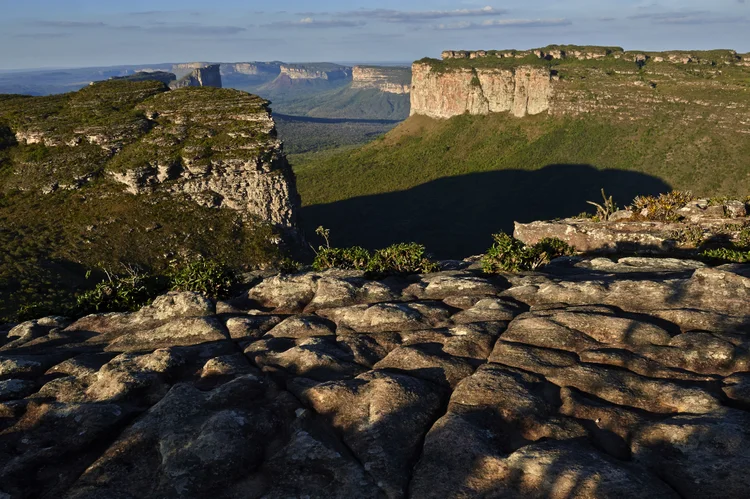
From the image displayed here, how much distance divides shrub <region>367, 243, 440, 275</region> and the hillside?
45914 mm

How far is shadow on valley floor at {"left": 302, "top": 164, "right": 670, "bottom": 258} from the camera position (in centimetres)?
12694

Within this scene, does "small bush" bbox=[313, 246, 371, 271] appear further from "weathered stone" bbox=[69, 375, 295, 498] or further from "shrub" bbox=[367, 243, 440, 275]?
"weathered stone" bbox=[69, 375, 295, 498]

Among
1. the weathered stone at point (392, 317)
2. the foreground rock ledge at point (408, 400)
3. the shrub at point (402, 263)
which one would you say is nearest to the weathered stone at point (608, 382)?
the foreground rock ledge at point (408, 400)

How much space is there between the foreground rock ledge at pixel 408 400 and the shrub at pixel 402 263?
307 inches

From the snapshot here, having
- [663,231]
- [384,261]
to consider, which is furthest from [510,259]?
[663,231]

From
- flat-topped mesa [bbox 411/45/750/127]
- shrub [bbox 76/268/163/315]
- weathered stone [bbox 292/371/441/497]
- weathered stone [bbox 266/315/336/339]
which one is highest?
flat-topped mesa [bbox 411/45/750/127]

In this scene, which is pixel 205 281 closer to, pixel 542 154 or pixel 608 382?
pixel 608 382

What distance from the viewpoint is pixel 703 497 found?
12945 mm

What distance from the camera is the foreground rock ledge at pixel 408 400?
14258 millimetres

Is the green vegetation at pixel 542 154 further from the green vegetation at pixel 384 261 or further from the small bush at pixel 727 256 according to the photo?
the green vegetation at pixel 384 261

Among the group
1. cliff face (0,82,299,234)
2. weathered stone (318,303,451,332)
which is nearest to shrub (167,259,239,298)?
weathered stone (318,303,451,332)

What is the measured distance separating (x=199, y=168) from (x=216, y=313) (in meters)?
64.2

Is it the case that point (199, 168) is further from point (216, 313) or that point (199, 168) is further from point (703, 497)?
point (703, 497)

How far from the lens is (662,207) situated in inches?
2047
